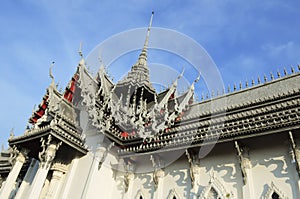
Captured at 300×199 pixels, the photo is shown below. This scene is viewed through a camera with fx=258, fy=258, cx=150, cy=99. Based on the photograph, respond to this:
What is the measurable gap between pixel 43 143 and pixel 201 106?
10.7 meters

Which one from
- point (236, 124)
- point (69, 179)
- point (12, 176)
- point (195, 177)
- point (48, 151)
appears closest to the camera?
point (236, 124)

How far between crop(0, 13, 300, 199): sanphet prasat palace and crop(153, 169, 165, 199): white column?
0.04 m

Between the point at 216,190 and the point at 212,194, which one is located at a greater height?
the point at 216,190

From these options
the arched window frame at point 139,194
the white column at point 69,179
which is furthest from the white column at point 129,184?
the white column at point 69,179

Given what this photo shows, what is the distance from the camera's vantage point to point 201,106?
17812 mm

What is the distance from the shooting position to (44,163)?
10.6m

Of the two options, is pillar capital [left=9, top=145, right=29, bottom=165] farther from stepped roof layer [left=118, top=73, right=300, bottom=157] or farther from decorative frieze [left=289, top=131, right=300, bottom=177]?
decorative frieze [left=289, top=131, right=300, bottom=177]

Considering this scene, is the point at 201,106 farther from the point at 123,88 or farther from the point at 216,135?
the point at 216,135

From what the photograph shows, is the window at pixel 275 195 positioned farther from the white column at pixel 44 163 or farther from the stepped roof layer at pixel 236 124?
the white column at pixel 44 163

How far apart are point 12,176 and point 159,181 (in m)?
6.78

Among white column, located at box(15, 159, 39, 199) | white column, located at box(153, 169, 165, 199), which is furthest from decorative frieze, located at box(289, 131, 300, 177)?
white column, located at box(15, 159, 39, 199)

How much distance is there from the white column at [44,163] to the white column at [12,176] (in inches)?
80.1

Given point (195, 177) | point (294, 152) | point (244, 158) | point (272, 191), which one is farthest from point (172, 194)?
point (294, 152)

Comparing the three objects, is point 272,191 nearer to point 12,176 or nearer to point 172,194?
point 172,194
